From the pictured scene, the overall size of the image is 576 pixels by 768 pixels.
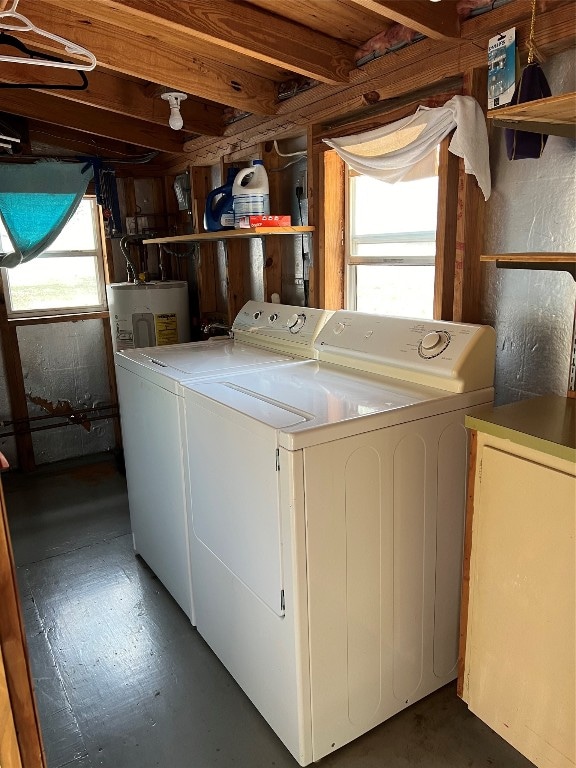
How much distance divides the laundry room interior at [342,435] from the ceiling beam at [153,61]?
1 cm

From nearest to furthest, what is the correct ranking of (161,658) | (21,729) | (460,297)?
(21,729) < (460,297) < (161,658)

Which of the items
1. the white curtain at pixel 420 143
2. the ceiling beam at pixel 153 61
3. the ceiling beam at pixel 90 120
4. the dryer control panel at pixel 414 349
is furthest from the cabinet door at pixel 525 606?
the ceiling beam at pixel 90 120

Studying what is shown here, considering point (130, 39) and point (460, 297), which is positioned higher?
point (130, 39)

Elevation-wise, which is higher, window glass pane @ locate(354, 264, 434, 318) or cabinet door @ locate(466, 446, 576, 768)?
window glass pane @ locate(354, 264, 434, 318)

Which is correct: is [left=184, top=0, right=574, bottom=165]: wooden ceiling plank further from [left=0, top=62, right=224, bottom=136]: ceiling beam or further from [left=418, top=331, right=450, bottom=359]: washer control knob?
[left=418, top=331, right=450, bottom=359]: washer control knob

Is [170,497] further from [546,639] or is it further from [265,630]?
[546,639]

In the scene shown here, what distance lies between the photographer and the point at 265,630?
5.52 ft

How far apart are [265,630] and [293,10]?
6.86 feet

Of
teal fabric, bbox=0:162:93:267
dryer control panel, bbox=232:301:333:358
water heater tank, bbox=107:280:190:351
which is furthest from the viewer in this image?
water heater tank, bbox=107:280:190:351

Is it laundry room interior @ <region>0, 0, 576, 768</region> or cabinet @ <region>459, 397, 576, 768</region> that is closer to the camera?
cabinet @ <region>459, 397, 576, 768</region>

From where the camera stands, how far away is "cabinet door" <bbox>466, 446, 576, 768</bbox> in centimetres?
134

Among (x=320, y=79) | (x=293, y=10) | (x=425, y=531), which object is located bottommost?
(x=425, y=531)

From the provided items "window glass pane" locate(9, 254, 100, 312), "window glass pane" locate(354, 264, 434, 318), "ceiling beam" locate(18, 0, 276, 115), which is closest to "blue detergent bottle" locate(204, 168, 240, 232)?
"ceiling beam" locate(18, 0, 276, 115)

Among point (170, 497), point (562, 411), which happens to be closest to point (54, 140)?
point (170, 497)
